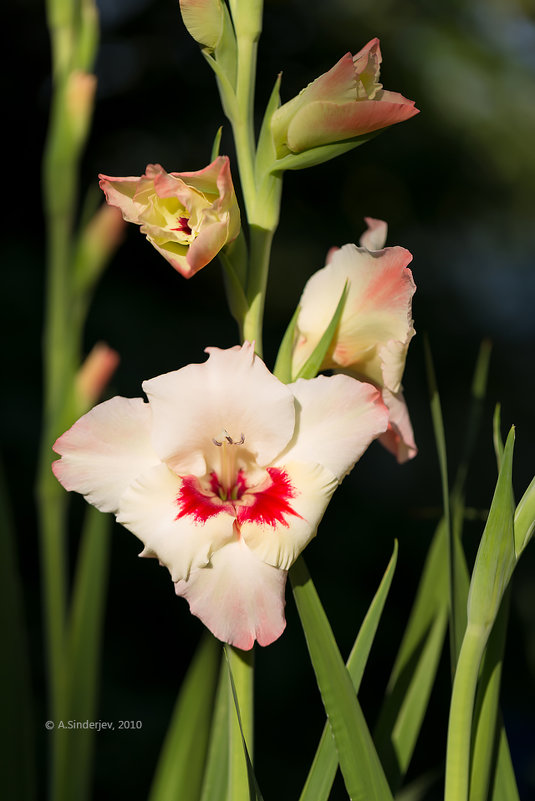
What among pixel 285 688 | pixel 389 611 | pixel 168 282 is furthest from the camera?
pixel 168 282

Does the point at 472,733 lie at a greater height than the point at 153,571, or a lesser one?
greater

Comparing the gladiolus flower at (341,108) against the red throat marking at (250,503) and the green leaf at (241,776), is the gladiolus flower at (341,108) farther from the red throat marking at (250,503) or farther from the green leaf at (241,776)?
the green leaf at (241,776)

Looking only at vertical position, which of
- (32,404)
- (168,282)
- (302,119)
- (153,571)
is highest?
(302,119)

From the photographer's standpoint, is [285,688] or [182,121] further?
[182,121]

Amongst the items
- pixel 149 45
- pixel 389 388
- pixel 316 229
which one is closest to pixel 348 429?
pixel 389 388

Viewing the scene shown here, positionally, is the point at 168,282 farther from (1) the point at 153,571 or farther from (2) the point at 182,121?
(1) the point at 153,571

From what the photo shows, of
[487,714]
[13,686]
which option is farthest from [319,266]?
[487,714]

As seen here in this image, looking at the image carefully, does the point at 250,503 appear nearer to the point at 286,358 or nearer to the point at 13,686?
the point at 286,358

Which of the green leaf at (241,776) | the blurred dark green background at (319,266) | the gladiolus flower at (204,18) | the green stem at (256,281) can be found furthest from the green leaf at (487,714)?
the blurred dark green background at (319,266)
